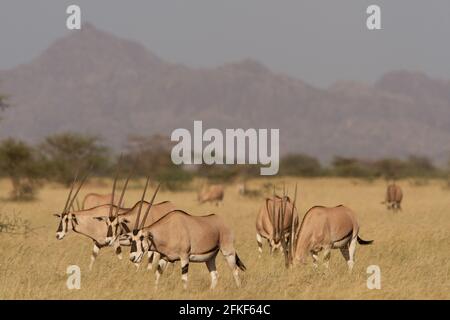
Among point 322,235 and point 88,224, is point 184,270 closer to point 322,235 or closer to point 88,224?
point 322,235

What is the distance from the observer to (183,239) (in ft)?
31.6

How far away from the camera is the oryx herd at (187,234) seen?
962 cm

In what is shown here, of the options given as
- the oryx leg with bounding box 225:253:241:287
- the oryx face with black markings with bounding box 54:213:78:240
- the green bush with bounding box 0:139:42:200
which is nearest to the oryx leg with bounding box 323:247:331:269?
the oryx leg with bounding box 225:253:241:287

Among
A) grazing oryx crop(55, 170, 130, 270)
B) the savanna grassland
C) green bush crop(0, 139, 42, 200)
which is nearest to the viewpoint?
the savanna grassland

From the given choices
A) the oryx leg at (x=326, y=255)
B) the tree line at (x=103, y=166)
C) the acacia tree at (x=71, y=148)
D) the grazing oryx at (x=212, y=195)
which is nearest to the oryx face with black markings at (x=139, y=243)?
the oryx leg at (x=326, y=255)

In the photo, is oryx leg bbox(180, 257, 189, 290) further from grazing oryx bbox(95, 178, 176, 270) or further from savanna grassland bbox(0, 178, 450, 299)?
grazing oryx bbox(95, 178, 176, 270)

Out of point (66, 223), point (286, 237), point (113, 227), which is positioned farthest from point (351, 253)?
point (66, 223)

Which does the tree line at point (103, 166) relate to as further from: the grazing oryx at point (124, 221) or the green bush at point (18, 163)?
the grazing oryx at point (124, 221)

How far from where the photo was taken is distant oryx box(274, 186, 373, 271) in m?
11.4

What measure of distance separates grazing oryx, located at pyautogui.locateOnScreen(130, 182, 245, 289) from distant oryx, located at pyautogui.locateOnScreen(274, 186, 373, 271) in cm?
152
